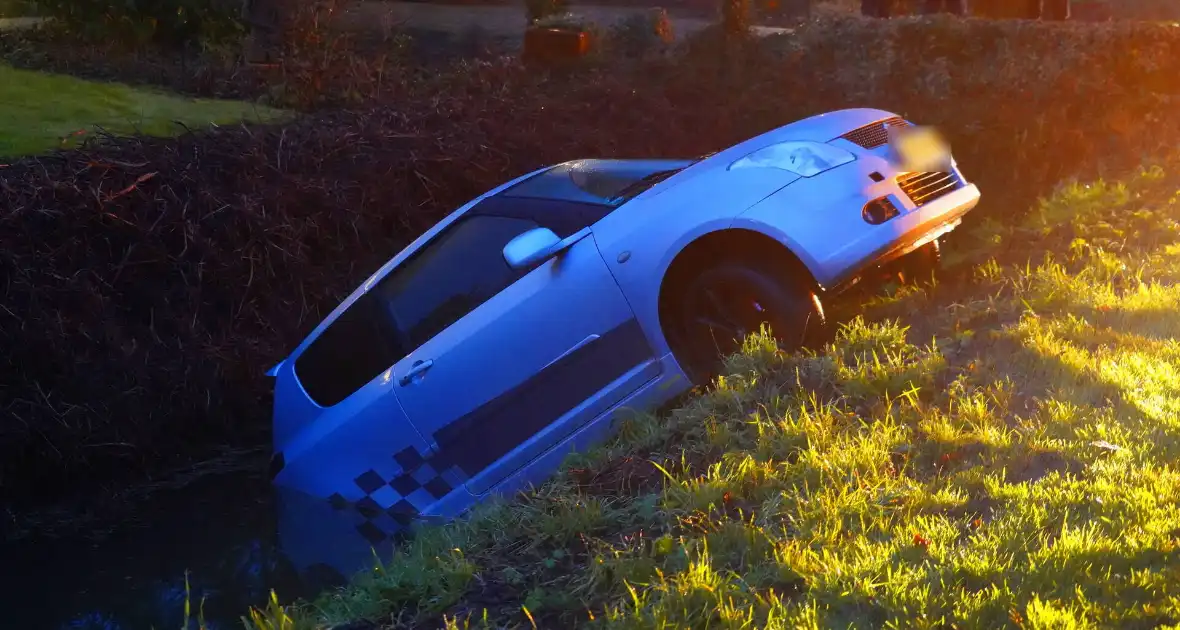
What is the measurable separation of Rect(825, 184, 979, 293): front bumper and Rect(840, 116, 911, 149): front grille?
1.39ft

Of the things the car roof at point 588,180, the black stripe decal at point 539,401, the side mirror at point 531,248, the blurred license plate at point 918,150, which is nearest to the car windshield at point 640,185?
the car roof at point 588,180

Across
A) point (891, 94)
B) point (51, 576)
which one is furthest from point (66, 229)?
point (891, 94)

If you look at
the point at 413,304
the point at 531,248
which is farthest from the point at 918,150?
the point at 413,304

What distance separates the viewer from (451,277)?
591 centimetres

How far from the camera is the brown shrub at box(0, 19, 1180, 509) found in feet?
25.5

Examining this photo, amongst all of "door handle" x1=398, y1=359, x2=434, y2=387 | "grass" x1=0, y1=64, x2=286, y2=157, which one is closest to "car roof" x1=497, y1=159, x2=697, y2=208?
"door handle" x1=398, y1=359, x2=434, y2=387

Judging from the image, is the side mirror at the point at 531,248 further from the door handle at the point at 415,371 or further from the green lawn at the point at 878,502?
the green lawn at the point at 878,502

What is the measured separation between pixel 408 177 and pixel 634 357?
5.39m

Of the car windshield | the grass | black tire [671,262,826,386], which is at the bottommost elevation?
black tire [671,262,826,386]

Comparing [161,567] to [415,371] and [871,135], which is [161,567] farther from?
[871,135]

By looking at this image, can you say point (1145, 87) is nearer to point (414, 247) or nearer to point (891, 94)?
point (891, 94)

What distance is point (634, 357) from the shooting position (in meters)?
5.29

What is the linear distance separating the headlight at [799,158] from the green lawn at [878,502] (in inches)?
31.5

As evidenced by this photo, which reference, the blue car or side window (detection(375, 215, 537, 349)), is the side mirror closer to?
the blue car
